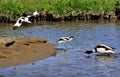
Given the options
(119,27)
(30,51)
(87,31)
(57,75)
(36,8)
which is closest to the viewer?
(57,75)

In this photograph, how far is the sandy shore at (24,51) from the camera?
1991 centimetres

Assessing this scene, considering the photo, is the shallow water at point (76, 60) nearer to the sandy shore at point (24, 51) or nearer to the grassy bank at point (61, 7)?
the sandy shore at point (24, 51)

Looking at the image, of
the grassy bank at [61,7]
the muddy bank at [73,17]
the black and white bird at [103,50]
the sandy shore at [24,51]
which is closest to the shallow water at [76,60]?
the black and white bird at [103,50]

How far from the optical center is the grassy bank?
40594 millimetres

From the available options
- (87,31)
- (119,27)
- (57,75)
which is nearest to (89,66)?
(57,75)

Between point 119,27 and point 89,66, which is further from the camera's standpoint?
point 119,27

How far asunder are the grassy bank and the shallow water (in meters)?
7.41

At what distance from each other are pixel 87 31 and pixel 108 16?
957 centimetres

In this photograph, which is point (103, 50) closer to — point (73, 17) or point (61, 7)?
point (73, 17)

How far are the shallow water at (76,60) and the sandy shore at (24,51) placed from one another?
1.67 feet

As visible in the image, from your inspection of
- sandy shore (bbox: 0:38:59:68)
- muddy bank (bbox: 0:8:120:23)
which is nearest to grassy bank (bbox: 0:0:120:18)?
muddy bank (bbox: 0:8:120:23)

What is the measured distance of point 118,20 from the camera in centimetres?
4000

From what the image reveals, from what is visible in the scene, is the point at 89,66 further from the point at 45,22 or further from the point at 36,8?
the point at 36,8

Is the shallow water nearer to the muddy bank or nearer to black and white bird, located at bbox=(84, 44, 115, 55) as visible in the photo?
black and white bird, located at bbox=(84, 44, 115, 55)
